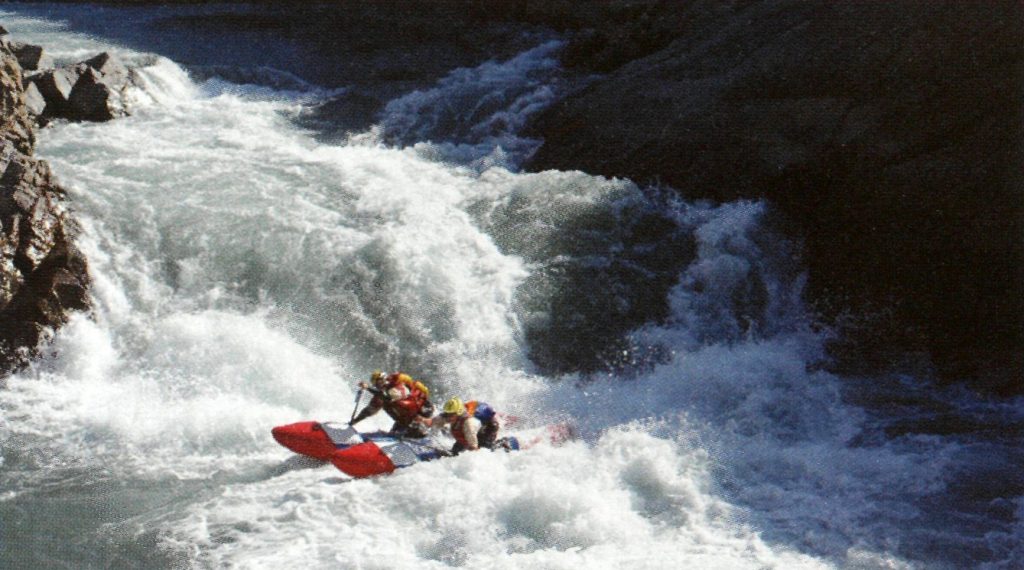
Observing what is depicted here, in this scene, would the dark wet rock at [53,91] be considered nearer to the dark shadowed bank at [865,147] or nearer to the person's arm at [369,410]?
the dark shadowed bank at [865,147]

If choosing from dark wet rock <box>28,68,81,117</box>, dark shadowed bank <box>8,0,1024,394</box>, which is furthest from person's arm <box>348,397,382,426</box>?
dark wet rock <box>28,68,81,117</box>

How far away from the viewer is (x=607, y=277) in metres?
10.5

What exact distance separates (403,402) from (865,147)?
20.3 feet

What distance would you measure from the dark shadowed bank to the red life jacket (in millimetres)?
4612

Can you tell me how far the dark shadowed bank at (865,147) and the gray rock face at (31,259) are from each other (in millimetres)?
5828

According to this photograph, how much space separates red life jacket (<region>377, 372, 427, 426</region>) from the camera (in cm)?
827

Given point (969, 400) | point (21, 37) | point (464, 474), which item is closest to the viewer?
point (464, 474)

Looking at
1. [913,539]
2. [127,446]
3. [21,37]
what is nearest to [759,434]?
[913,539]

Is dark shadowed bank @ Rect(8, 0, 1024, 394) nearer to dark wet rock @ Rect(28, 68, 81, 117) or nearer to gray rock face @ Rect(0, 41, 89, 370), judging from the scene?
dark wet rock @ Rect(28, 68, 81, 117)

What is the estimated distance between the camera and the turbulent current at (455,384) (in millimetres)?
6848

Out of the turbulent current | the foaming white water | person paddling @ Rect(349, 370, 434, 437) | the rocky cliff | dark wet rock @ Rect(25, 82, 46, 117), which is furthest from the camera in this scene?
the foaming white water

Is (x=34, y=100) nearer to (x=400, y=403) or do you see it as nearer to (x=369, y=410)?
(x=369, y=410)

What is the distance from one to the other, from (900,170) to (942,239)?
94 centimetres

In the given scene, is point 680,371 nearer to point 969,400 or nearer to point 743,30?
point 969,400
